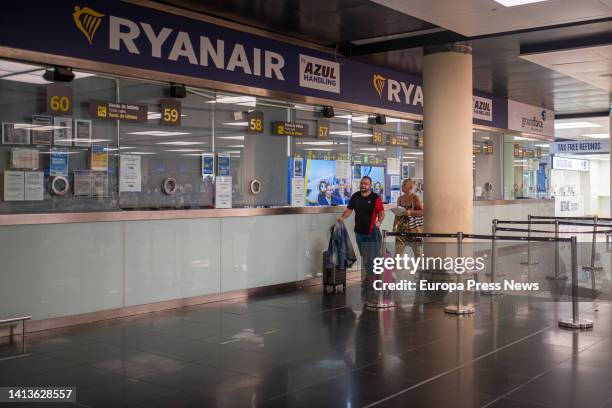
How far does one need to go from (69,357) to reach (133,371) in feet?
2.68

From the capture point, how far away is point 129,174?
24.8ft

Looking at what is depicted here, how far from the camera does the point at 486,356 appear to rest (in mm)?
5566

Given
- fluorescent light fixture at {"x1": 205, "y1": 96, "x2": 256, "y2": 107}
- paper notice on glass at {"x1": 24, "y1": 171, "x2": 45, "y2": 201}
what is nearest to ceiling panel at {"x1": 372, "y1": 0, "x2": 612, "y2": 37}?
fluorescent light fixture at {"x1": 205, "y1": 96, "x2": 256, "y2": 107}

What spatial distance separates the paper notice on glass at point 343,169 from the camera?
35.3 ft

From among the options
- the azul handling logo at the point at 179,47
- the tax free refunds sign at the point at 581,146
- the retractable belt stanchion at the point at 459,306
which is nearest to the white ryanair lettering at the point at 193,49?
the azul handling logo at the point at 179,47

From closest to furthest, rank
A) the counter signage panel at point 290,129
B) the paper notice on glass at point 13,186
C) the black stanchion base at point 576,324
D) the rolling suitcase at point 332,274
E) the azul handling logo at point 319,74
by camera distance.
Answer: the paper notice on glass at point 13,186, the black stanchion base at point 576,324, the rolling suitcase at point 332,274, the counter signage panel at point 290,129, the azul handling logo at point 319,74

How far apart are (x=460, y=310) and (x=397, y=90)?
18.0 ft

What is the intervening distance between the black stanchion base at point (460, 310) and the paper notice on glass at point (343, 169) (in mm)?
3683

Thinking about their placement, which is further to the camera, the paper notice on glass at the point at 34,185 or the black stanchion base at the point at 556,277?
the black stanchion base at the point at 556,277

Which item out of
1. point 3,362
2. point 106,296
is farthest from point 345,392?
point 106,296

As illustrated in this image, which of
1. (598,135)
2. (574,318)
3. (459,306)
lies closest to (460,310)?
(459,306)

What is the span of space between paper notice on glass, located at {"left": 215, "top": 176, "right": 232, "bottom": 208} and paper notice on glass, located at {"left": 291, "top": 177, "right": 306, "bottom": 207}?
1.31 meters

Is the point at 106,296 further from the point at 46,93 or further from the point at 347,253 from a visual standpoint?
the point at 347,253

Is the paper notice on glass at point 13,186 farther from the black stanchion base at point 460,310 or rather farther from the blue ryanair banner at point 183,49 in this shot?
the black stanchion base at point 460,310
